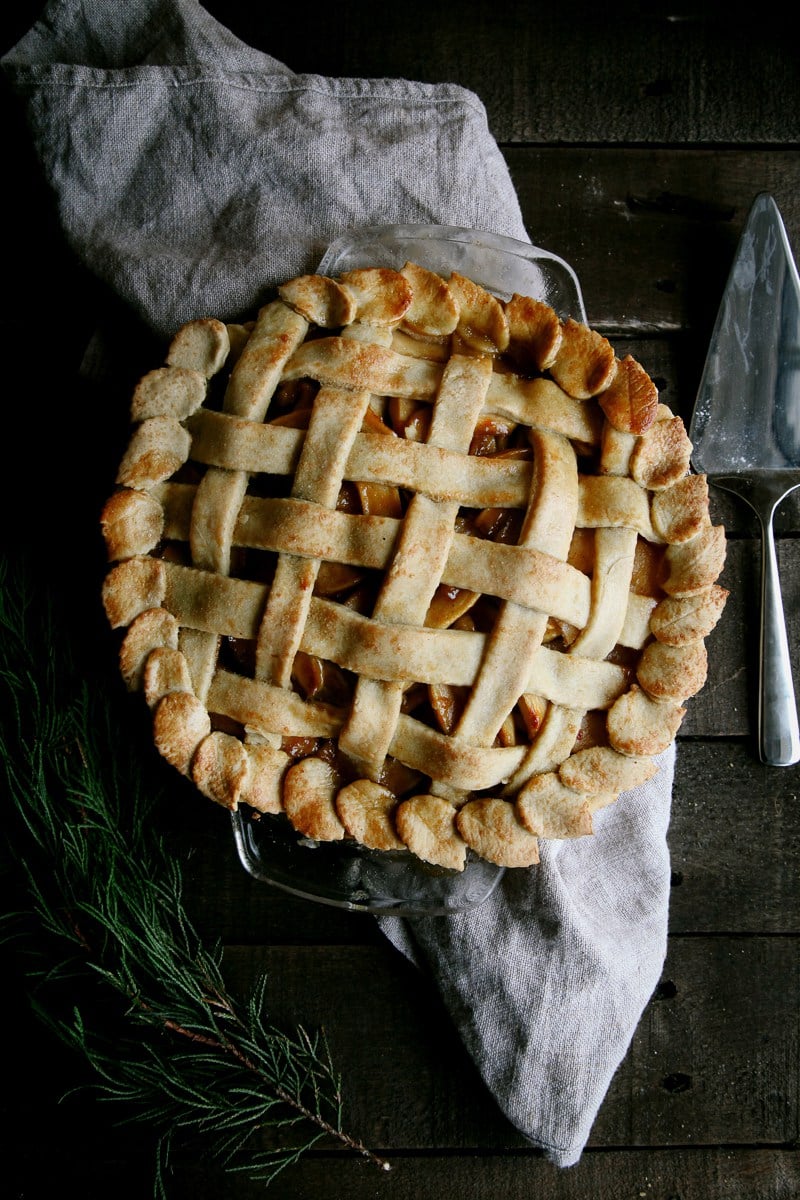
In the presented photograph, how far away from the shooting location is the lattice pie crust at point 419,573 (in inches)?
42.4

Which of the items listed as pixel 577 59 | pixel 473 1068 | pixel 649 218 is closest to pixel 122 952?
pixel 473 1068

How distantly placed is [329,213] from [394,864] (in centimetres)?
91

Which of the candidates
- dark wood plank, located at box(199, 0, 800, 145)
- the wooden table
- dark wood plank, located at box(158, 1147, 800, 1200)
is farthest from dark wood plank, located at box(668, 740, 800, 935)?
dark wood plank, located at box(199, 0, 800, 145)

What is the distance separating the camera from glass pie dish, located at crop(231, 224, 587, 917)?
126 centimetres

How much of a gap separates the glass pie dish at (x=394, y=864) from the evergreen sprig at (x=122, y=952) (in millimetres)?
195

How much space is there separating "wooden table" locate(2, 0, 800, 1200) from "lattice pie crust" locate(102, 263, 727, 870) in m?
0.40

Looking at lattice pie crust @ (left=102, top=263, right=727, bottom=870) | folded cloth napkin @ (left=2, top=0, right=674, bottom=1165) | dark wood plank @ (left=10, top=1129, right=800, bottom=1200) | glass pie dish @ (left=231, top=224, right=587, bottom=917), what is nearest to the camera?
lattice pie crust @ (left=102, top=263, right=727, bottom=870)

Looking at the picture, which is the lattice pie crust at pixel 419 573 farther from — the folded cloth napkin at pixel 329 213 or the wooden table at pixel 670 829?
the wooden table at pixel 670 829

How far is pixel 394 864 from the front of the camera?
1.25m

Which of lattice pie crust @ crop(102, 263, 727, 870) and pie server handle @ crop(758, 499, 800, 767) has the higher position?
lattice pie crust @ crop(102, 263, 727, 870)

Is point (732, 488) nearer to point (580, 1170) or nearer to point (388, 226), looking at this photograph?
point (388, 226)

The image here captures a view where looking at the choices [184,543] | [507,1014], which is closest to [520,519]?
[184,543]

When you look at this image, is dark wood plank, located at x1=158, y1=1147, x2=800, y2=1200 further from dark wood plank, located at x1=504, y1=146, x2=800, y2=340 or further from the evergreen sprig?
dark wood plank, located at x1=504, y1=146, x2=800, y2=340

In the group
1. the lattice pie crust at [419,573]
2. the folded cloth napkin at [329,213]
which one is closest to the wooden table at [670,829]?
the folded cloth napkin at [329,213]
